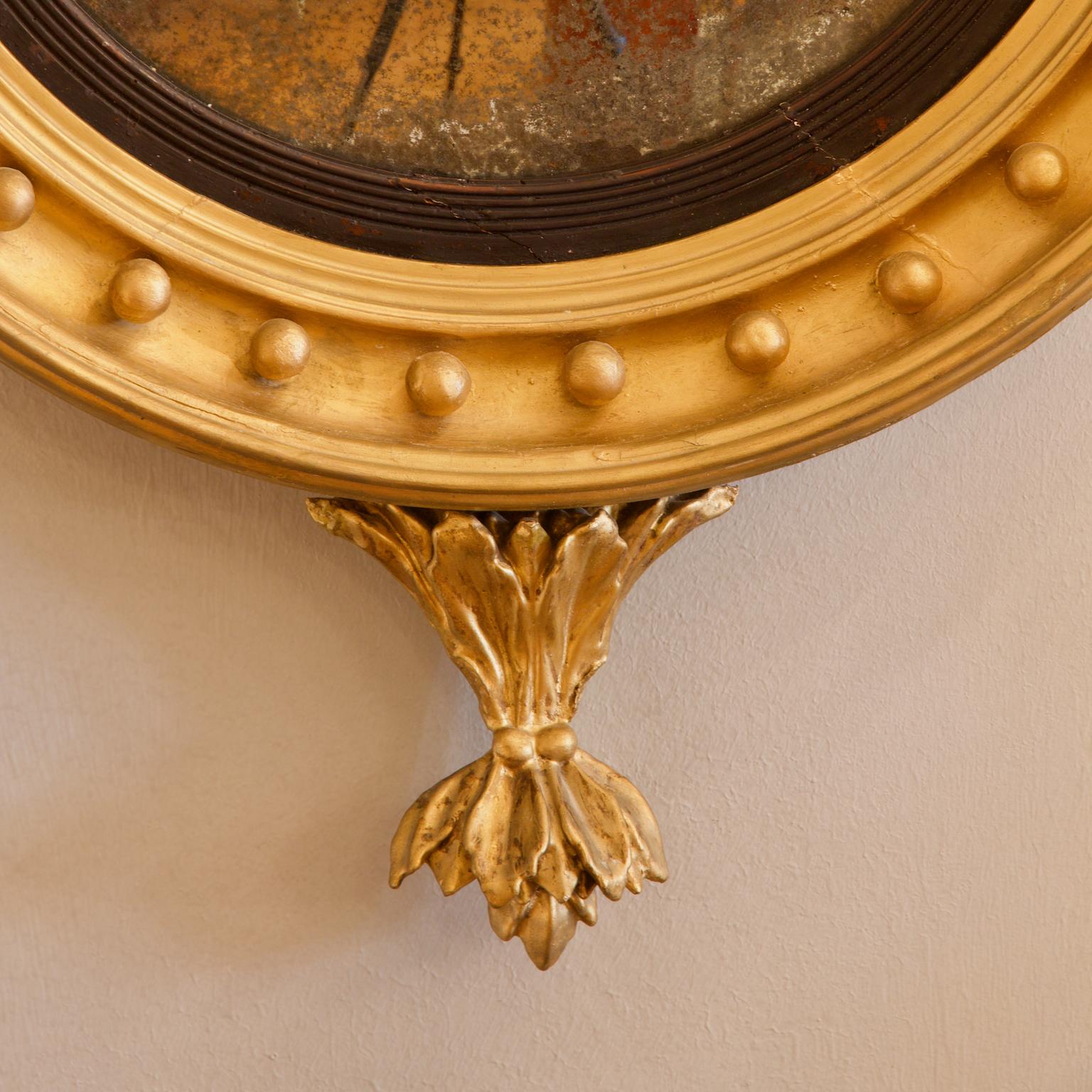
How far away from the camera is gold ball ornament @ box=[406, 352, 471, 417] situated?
0.60m

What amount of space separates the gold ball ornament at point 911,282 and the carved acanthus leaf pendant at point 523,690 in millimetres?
158

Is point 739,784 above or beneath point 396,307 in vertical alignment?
beneath

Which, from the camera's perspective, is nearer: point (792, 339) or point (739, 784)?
Answer: point (792, 339)

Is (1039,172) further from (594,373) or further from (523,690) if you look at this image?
(523,690)

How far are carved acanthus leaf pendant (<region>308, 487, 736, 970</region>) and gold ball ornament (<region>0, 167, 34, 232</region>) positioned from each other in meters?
0.20

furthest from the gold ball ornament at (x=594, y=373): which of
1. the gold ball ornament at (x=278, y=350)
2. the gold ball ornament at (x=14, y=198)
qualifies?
the gold ball ornament at (x=14, y=198)

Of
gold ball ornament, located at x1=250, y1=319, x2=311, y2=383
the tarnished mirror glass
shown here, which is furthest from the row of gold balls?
the tarnished mirror glass

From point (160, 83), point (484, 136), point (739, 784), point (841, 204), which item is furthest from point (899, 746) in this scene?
point (160, 83)

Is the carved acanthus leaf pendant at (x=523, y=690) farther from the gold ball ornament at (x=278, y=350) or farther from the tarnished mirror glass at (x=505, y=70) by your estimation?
the tarnished mirror glass at (x=505, y=70)

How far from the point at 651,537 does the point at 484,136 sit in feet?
0.76

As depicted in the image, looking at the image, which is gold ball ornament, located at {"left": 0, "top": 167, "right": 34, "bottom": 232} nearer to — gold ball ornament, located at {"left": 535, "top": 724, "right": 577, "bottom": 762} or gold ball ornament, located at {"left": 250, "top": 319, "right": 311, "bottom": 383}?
gold ball ornament, located at {"left": 250, "top": 319, "right": 311, "bottom": 383}

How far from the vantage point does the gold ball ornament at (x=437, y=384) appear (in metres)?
0.60

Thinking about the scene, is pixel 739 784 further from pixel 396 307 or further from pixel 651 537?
pixel 396 307

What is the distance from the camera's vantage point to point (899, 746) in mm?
740
